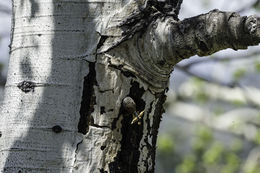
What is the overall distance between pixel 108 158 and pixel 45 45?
349mm

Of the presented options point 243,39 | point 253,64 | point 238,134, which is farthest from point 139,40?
point 253,64

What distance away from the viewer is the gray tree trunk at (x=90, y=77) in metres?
1.54

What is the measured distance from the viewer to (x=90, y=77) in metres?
1.57

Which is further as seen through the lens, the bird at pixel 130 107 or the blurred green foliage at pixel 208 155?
the blurred green foliage at pixel 208 155

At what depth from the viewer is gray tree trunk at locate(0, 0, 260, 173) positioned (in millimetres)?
1541

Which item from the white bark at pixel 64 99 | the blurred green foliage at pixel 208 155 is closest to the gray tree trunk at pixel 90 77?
the white bark at pixel 64 99

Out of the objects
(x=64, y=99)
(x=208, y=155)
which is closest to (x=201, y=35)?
(x=64, y=99)

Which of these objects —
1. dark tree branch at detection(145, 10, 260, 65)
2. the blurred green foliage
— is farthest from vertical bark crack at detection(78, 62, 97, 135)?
the blurred green foliage

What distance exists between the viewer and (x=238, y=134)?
849 centimetres

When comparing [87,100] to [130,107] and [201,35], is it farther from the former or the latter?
[201,35]

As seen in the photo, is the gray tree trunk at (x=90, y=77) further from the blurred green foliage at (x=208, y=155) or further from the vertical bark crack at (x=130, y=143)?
the blurred green foliage at (x=208, y=155)

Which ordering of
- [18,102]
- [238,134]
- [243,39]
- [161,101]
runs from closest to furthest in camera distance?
[243,39] < [18,102] < [161,101] < [238,134]

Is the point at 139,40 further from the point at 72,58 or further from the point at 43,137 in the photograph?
the point at 43,137

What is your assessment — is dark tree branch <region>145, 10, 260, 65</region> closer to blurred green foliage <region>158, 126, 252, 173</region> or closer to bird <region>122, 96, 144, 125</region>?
bird <region>122, 96, 144, 125</region>
